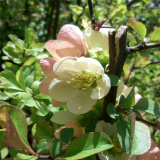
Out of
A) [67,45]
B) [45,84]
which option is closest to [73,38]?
[67,45]

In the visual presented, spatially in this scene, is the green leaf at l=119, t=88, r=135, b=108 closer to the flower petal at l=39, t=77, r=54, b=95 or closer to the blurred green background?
the flower petal at l=39, t=77, r=54, b=95

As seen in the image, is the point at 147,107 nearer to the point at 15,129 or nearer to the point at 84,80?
the point at 84,80

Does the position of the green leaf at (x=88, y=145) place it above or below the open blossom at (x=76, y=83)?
below

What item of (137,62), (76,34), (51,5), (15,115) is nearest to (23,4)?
(51,5)

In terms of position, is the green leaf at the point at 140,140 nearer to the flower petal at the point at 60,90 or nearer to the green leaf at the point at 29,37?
the flower petal at the point at 60,90

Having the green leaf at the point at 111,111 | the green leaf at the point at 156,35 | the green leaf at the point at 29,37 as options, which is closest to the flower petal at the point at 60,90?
the green leaf at the point at 111,111

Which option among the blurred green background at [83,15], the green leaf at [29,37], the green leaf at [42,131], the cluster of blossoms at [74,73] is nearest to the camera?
the cluster of blossoms at [74,73]

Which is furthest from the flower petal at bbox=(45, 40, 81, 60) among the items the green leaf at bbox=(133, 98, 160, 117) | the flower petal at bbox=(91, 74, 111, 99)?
the green leaf at bbox=(133, 98, 160, 117)
